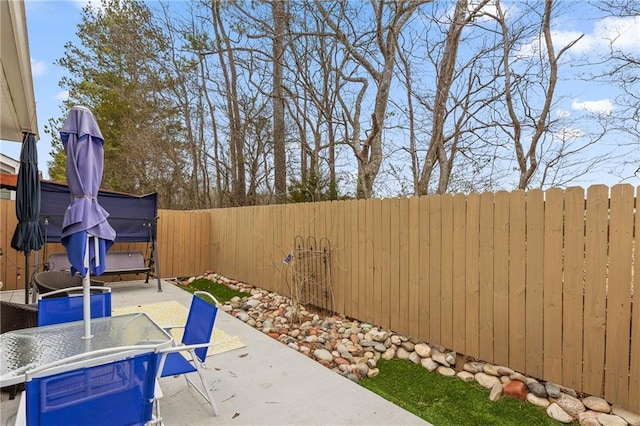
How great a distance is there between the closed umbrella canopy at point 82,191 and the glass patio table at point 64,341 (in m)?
0.43

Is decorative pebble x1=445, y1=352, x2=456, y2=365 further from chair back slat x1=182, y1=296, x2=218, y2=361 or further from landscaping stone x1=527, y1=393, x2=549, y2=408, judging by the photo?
chair back slat x1=182, y1=296, x2=218, y2=361

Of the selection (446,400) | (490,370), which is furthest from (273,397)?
(490,370)

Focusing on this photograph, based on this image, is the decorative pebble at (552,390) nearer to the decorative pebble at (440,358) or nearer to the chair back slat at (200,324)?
the decorative pebble at (440,358)

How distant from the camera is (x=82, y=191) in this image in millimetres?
2432

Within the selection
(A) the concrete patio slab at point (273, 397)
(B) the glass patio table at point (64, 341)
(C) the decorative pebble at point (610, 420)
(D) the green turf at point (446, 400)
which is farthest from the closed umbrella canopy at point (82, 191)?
(C) the decorative pebble at point (610, 420)

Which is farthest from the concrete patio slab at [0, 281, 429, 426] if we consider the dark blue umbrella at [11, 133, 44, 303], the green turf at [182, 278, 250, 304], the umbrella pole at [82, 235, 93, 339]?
the green turf at [182, 278, 250, 304]

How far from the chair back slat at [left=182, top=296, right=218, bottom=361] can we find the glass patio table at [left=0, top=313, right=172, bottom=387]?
12.4 inches

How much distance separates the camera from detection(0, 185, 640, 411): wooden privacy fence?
A: 2.59 metres

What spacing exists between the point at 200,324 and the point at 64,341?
853 mm

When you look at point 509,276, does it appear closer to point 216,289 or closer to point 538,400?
A: point 538,400

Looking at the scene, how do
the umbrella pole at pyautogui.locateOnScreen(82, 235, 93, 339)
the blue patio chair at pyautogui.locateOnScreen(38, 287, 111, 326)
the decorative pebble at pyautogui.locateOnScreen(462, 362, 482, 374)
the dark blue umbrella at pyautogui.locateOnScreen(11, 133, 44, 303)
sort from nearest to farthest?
the umbrella pole at pyautogui.locateOnScreen(82, 235, 93, 339) → the blue patio chair at pyautogui.locateOnScreen(38, 287, 111, 326) → the decorative pebble at pyautogui.locateOnScreen(462, 362, 482, 374) → the dark blue umbrella at pyautogui.locateOnScreen(11, 133, 44, 303)

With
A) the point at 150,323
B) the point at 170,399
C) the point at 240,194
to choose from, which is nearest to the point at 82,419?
the point at 150,323

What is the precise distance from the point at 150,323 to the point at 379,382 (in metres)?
2.09

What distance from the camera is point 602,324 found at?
263 cm
